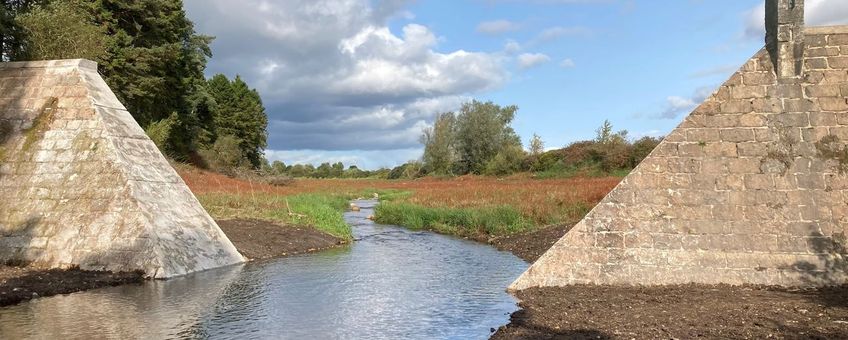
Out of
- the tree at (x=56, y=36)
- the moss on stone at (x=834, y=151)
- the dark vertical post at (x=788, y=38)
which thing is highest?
the tree at (x=56, y=36)

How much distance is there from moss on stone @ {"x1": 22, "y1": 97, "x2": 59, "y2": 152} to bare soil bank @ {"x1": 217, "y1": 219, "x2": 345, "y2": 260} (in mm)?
5313

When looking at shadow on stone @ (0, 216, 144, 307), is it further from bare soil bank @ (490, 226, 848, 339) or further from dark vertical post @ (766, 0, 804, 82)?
dark vertical post @ (766, 0, 804, 82)

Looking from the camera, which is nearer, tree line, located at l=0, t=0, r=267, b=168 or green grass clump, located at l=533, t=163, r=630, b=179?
tree line, located at l=0, t=0, r=267, b=168

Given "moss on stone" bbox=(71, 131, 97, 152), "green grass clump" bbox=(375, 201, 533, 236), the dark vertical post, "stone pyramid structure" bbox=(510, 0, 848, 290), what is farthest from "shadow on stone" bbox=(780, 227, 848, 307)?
"moss on stone" bbox=(71, 131, 97, 152)

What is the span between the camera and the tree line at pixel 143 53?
84.7ft

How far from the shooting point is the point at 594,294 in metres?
10.3

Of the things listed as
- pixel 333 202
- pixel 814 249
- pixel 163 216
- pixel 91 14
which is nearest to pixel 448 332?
pixel 814 249

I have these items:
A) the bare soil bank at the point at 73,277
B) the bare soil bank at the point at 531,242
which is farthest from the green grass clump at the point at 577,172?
the bare soil bank at the point at 73,277

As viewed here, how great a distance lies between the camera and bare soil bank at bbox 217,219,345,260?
17.3 metres

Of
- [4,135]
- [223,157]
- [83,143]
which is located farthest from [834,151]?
[223,157]

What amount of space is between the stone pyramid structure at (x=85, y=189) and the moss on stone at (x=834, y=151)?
40.5 ft

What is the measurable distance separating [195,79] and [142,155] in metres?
43.9

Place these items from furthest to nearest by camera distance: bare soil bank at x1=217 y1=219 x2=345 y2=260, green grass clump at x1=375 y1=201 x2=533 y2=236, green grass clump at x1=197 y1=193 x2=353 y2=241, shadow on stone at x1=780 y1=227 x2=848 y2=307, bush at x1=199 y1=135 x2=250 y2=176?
1. bush at x1=199 y1=135 x2=250 y2=176
2. green grass clump at x1=375 y1=201 x2=533 y2=236
3. green grass clump at x1=197 y1=193 x2=353 y2=241
4. bare soil bank at x1=217 y1=219 x2=345 y2=260
5. shadow on stone at x1=780 y1=227 x2=848 y2=307

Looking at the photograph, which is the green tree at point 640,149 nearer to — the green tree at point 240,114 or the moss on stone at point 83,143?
the moss on stone at point 83,143
